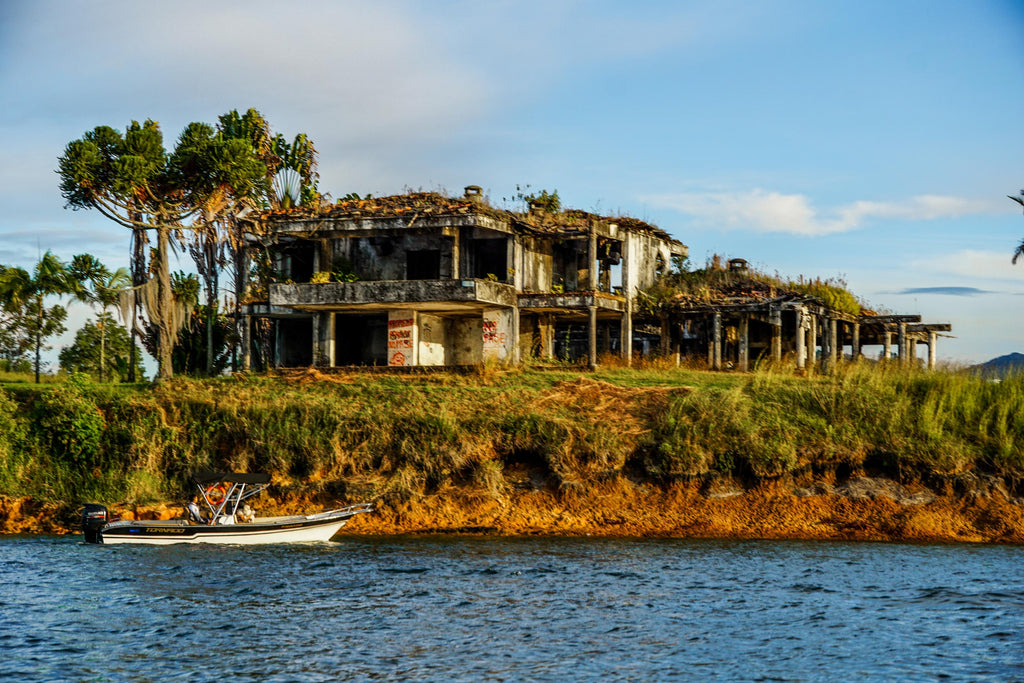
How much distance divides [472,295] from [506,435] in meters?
12.2

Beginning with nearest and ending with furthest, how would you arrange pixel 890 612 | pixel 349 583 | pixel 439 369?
1. pixel 890 612
2. pixel 349 583
3. pixel 439 369

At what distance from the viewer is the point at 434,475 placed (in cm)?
3294

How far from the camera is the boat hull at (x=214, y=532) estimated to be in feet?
92.2

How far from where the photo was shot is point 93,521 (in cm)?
2805

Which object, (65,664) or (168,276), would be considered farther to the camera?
(168,276)

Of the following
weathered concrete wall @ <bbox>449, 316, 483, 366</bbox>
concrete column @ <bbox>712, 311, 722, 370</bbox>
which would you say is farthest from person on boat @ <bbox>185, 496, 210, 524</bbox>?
concrete column @ <bbox>712, 311, 722, 370</bbox>

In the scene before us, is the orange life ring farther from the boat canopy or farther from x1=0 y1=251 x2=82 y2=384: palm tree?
x1=0 y1=251 x2=82 y2=384: palm tree

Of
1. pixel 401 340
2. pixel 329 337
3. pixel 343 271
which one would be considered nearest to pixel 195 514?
pixel 401 340

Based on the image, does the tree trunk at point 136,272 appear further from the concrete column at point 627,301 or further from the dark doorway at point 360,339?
the concrete column at point 627,301

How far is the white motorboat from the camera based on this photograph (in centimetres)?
2811

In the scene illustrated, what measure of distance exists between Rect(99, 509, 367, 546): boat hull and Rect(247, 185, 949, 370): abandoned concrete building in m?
16.8

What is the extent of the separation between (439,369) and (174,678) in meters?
26.8

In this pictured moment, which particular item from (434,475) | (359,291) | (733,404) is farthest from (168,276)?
(733,404)

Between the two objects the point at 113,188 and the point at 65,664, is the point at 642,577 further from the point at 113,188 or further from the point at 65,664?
the point at 113,188
